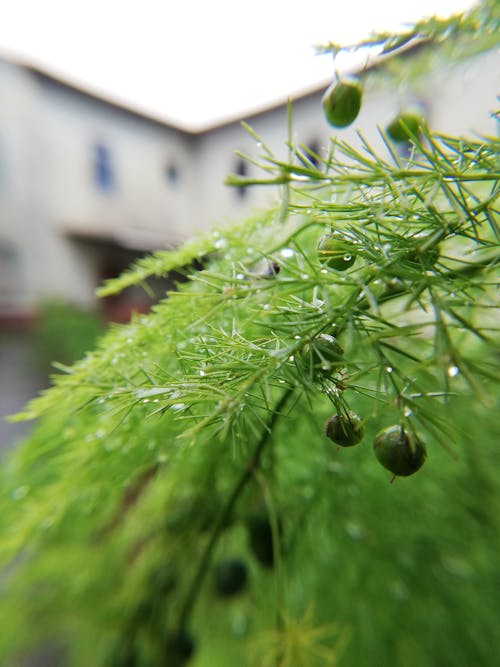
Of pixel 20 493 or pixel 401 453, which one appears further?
pixel 20 493

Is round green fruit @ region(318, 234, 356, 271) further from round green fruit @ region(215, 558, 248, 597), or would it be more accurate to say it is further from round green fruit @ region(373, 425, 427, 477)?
round green fruit @ region(215, 558, 248, 597)

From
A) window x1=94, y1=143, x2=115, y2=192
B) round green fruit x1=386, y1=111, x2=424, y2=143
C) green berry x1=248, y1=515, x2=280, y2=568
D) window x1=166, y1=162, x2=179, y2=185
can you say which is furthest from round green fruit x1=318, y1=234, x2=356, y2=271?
window x1=166, y1=162, x2=179, y2=185

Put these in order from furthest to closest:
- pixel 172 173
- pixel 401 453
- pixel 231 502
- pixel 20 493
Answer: pixel 172 173
pixel 20 493
pixel 231 502
pixel 401 453

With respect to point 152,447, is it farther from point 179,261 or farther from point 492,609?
point 492,609

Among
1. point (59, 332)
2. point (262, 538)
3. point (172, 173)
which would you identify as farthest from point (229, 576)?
point (172, 173)

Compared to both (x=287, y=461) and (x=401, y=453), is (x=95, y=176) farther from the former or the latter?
(x=401, y=453)

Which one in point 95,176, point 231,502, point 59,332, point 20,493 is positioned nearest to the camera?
point 231,502

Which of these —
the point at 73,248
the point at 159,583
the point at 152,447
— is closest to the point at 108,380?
the point at 152,447
